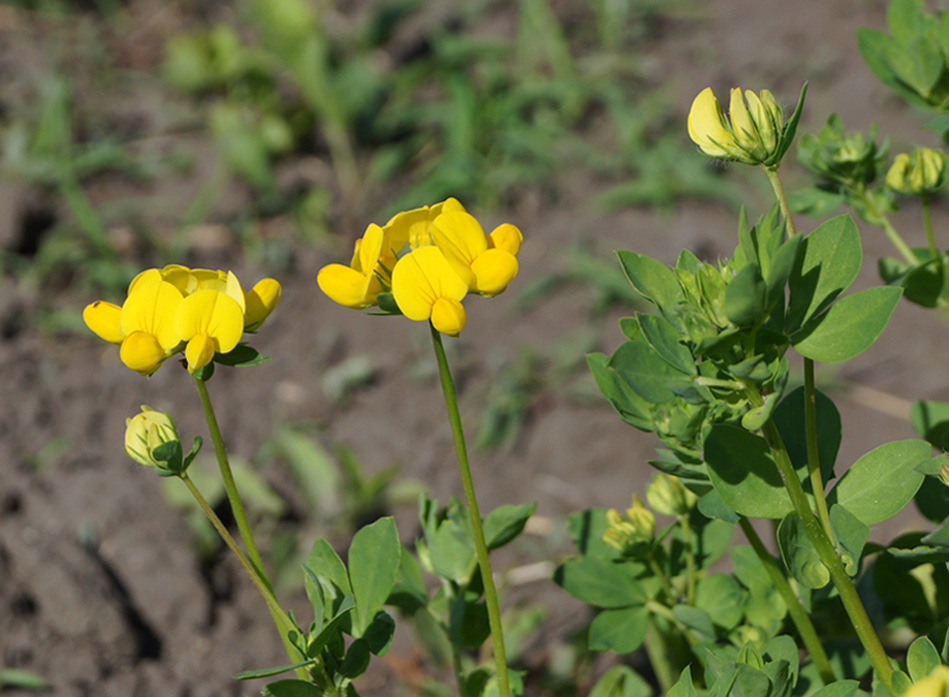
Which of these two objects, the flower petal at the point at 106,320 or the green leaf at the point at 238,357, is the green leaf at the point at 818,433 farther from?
the flower petal at the point at 106,320

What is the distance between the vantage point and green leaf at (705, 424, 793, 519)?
94cm

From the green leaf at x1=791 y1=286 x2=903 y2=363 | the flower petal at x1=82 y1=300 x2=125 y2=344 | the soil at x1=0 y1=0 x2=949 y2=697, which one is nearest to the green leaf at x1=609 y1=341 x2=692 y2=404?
the green leaf at x1=791 y1=286 x2=903 y2=363

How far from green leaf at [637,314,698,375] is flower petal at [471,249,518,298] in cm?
16

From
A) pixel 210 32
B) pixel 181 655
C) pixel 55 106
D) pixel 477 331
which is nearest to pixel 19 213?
pixel 55 106

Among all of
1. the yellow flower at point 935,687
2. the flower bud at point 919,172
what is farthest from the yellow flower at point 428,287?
the flower bud at point 919,172

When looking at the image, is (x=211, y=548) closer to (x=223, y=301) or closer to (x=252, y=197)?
(x=223, y=301)

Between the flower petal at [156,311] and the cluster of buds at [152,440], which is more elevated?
the flower petal at [156,311]

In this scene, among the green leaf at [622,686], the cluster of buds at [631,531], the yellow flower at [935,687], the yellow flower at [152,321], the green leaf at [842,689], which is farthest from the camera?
the green leaf at [622,686]

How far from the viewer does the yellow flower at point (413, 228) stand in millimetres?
1051

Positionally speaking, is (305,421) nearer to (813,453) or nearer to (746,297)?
(813,453)

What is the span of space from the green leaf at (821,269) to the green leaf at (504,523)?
1.40 feet

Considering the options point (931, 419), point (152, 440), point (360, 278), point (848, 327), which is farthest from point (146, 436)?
point (931, 419)

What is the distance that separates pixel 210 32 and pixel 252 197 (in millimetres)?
1039

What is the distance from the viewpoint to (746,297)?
0.81 meters
